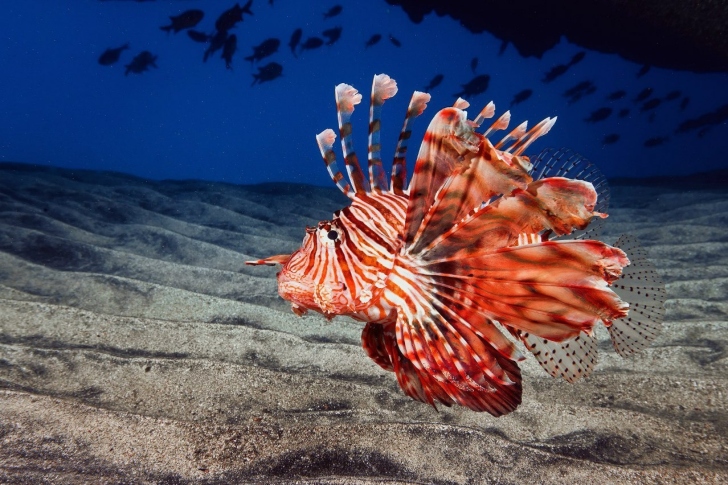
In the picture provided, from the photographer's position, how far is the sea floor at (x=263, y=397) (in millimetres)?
1879

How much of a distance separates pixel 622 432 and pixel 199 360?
8.17ft

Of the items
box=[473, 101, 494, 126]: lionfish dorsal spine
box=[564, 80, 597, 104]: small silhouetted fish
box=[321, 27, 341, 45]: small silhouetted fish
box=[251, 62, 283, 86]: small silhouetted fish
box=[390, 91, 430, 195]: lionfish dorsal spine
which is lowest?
box=[390, 91, 430, 195]: lionfish dorsal spine

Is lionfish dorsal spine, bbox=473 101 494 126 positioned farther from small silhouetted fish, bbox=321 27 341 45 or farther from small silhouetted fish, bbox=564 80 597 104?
small silhouetted fish, bbox=564 80 597 104

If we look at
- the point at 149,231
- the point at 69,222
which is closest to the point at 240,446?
the point at 149,231

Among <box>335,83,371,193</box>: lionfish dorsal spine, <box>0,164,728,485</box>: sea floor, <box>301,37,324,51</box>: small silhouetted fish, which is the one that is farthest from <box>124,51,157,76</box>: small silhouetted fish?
<box>335,83,371,193</box>: lionfish dorsal spine

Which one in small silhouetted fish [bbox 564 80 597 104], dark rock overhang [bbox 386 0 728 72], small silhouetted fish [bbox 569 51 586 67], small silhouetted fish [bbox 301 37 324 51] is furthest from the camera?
small silhouetted fish [bbox 564 80 597 104]

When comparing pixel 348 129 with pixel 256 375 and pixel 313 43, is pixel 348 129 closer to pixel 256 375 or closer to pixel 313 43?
pixel 256 375

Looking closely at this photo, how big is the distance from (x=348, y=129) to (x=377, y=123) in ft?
0.54

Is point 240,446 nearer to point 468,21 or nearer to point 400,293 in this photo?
point 400,293

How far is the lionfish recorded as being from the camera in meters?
1.45

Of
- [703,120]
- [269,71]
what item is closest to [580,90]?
[703,120]

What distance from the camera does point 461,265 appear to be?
1.64m

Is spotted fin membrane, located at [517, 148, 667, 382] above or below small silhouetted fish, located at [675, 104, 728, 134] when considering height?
below

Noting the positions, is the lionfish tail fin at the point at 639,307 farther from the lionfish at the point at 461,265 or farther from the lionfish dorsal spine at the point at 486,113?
the lionfish dorsal spine at the point at 486,113
